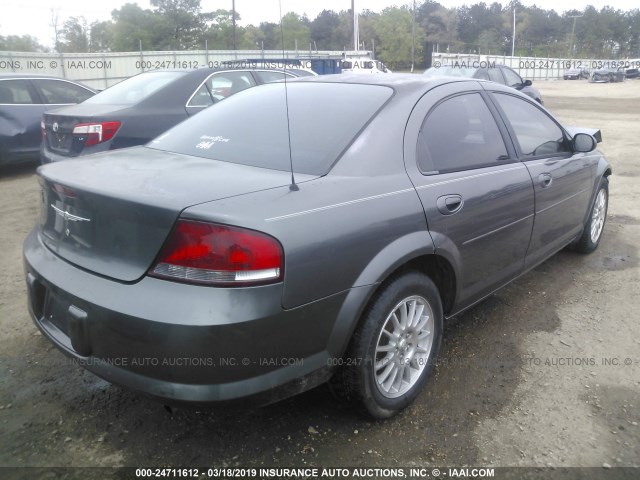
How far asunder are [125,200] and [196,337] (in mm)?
613

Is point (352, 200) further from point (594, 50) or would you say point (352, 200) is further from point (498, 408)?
point (594, 50)

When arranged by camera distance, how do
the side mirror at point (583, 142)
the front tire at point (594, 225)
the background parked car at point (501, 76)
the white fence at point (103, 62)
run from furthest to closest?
the white fence at point (103, 62) < the background parked car at point (501, 76) < the front tire at point (594, 225) < the side mirror at point (583, 142)

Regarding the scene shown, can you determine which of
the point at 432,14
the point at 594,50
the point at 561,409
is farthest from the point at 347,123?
the point at 594,50

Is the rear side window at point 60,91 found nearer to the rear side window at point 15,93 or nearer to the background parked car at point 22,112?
the background parked car at point 22,112

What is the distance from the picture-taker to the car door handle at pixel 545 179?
350 centimetres

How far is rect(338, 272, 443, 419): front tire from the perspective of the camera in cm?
234

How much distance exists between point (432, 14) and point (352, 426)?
95313mm

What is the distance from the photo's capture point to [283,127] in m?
2.81

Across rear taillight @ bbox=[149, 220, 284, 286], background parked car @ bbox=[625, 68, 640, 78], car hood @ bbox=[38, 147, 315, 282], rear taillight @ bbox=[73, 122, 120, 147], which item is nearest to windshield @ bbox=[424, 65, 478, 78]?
rear taillight @ bbox=[73, 122, 120, 147]

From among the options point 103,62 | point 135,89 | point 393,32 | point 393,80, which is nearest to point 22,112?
point 135,89

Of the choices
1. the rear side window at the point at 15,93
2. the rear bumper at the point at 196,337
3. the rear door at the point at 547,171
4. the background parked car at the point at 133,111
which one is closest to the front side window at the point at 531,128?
the rear door at the point at 547,171

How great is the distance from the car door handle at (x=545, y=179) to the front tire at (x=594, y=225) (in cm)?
124

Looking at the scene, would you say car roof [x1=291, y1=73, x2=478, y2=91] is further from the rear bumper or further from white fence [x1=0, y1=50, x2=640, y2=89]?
white fence [x1=0, y1=50, x2=640, y2=89]

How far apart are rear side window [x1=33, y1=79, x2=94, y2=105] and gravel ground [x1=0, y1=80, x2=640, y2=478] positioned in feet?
17.4
